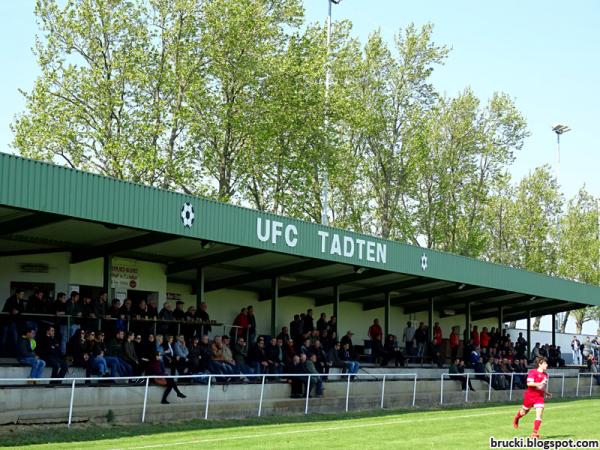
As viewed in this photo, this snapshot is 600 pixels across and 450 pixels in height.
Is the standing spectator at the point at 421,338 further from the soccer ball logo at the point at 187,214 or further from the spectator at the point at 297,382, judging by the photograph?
the soccer ball logo at the point at 187,214

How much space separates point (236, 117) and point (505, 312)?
15.1 m

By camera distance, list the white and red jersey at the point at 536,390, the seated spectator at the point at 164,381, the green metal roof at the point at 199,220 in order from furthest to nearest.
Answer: the seated spectator at the point at 164,381 < the white and red jersey at the point at 536,390 < the green metal roof at the point at 199,220

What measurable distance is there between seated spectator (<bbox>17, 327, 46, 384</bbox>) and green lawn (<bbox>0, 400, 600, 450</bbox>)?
1.71 m

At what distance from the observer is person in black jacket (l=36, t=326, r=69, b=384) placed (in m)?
17.1

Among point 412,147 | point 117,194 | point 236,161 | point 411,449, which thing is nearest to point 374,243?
point 117,194

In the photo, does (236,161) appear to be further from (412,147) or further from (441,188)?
(441,188)

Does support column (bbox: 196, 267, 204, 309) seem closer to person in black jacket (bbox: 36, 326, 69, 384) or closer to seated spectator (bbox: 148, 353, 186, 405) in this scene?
seated spectator (bbox: 148, 353, 186, 405)

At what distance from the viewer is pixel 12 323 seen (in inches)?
690

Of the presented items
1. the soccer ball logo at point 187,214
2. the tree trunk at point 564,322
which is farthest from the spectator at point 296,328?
the tree trunk at point 564,322

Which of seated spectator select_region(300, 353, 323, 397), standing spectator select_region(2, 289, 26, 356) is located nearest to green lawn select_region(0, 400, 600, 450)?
seated spectator select_region(300, 353, 323, 397)

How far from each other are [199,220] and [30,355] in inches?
176

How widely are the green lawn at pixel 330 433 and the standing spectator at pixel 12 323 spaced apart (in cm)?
263

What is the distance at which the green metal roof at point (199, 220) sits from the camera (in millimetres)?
15930

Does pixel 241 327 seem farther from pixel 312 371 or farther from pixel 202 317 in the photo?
pixel 312 371
